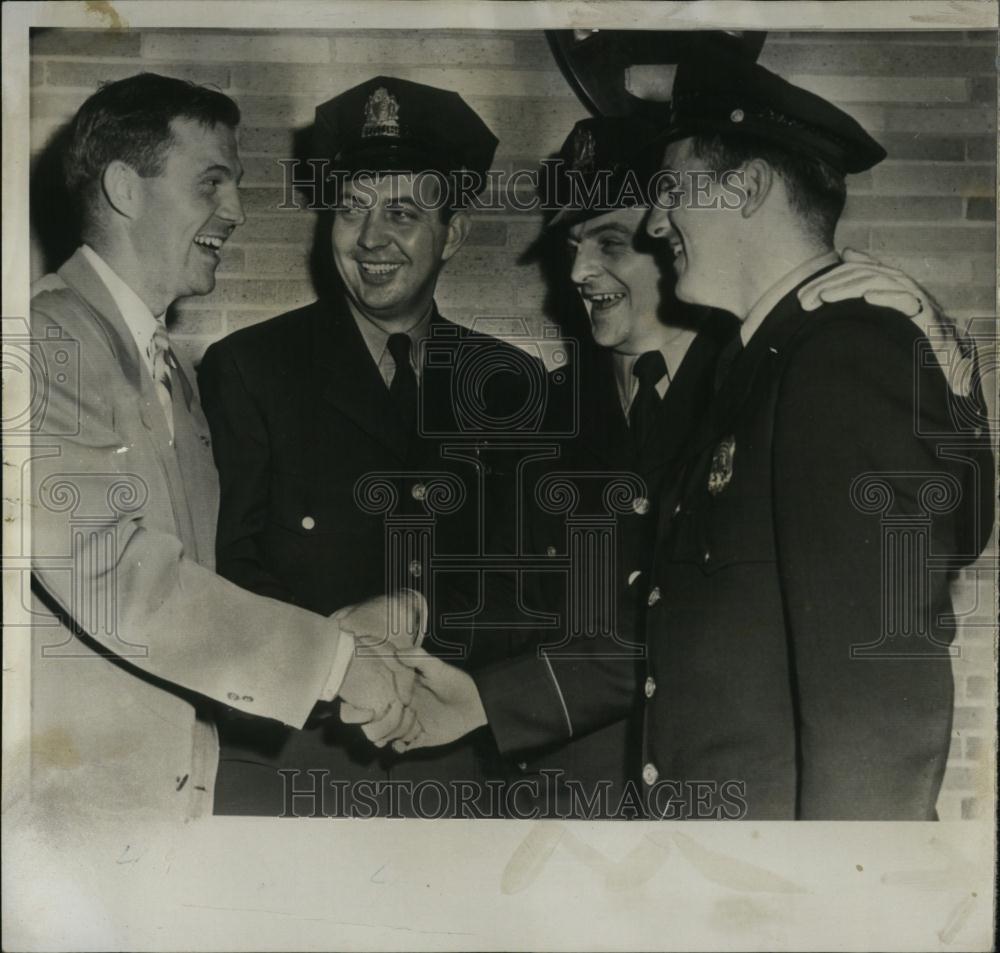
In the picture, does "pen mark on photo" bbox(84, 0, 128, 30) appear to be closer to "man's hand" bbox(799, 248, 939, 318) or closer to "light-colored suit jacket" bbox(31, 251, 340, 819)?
"light-colored suit jacket" bbox(31, 251, 340, 819)

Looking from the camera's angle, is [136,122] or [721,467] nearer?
[721,467]

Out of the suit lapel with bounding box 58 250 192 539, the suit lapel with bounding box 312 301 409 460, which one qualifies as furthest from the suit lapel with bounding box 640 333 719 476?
the suit lapel with bounding box 58 250 192 539

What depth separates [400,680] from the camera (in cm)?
229

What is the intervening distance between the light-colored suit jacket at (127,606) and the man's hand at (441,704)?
0.20m

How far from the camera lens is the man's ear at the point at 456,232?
91.3 inches

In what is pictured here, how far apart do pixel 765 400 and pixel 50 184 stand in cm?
161

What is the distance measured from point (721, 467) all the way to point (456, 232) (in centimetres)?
75

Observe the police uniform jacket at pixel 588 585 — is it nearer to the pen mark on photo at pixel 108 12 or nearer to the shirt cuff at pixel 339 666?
the shirt cuff at pixel 339 666

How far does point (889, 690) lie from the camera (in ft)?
7.42

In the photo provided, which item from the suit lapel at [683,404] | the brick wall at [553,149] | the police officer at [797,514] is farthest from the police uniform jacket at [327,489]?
the police officer at [797,514]

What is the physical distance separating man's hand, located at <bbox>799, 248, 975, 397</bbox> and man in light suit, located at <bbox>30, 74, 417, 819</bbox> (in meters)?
1.12

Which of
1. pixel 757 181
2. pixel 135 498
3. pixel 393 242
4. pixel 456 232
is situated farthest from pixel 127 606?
pixel 757 181

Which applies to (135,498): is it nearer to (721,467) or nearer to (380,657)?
(380,657)

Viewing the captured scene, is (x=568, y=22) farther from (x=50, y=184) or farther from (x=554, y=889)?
(x=554, y=889)
